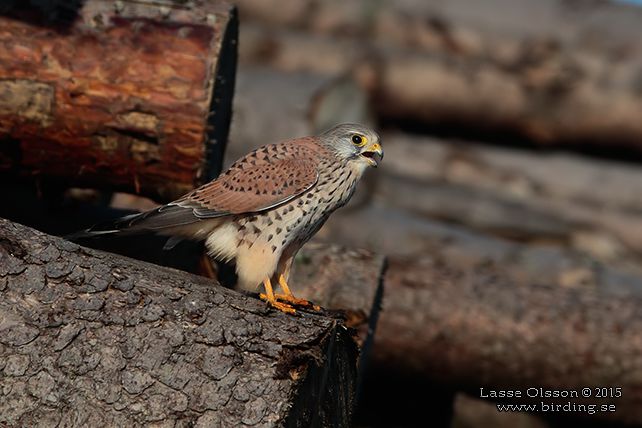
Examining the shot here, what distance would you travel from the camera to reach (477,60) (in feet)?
33.5

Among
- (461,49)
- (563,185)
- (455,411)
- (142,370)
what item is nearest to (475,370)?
(455,411)

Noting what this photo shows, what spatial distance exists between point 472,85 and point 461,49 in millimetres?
694

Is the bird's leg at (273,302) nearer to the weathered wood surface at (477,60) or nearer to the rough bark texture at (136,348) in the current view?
the rough bark texture at (136,348)

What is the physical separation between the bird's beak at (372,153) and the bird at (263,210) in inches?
0.7

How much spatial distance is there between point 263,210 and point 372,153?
0.60m

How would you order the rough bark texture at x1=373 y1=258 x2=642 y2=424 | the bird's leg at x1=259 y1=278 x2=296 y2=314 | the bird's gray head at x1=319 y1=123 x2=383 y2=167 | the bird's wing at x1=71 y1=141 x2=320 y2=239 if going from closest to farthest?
the bird's leg at x1=259 y1=278 x2=296 y2=314 < the bird's wing at x1=71 y1=141 x2=320 y2=239 < the bird's gray head at x1=319 y1=123 x2=383 y2=167 < the rough bark texture at x1=373 y1=258 x2=642 y2=424

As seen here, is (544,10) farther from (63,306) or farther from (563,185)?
(63,306)

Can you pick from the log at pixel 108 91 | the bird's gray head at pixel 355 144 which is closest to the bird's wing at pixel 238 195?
the bird's gray head at pixel 355 144

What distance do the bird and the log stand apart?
43 cm

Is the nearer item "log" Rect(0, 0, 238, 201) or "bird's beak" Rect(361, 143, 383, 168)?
"bird's beak" Rect(361, 143, 383, 168)

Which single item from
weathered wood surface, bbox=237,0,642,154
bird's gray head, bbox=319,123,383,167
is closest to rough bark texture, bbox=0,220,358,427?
bird's gray head, bbox=319,123,383,167

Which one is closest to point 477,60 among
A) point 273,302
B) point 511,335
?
point 511,335

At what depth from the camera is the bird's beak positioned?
4445mm

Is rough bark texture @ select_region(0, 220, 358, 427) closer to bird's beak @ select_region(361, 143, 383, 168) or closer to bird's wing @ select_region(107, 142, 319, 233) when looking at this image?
bird's wing @ select_region(107, 142, 319, 233)
